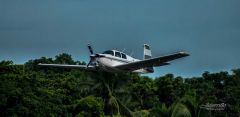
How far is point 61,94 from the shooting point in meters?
85.9

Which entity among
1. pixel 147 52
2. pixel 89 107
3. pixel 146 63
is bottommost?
pixel 89 107

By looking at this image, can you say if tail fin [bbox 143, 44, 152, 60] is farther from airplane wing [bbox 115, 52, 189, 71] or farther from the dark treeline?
airplane wing [bbox 115, 52, 189, 71]

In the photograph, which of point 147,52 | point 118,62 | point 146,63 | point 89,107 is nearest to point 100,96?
point 89,107

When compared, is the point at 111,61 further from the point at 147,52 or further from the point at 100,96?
the point at 100,96

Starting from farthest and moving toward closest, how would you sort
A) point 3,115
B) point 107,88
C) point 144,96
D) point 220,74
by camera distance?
point 220,74
point 144,96
point 107,88
point 3,115

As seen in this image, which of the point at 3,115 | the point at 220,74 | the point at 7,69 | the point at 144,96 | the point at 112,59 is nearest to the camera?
the point at 112,59

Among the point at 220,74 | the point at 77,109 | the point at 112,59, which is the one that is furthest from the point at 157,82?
the point at 112,59

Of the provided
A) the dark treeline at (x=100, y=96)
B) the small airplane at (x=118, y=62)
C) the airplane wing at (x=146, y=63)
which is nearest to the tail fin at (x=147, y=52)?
the dark treeline at (x=100, y=96)

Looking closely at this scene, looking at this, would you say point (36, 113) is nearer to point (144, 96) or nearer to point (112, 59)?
point (112, 59)

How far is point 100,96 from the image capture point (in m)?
80.8

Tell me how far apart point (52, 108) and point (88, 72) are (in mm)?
6306

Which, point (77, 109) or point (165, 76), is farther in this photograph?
point (165, 76)

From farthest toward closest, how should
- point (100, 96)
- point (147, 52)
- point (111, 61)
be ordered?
point (100, 96) → point (147, 52) → point (111, 61)

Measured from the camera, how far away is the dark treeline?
71625 mm
